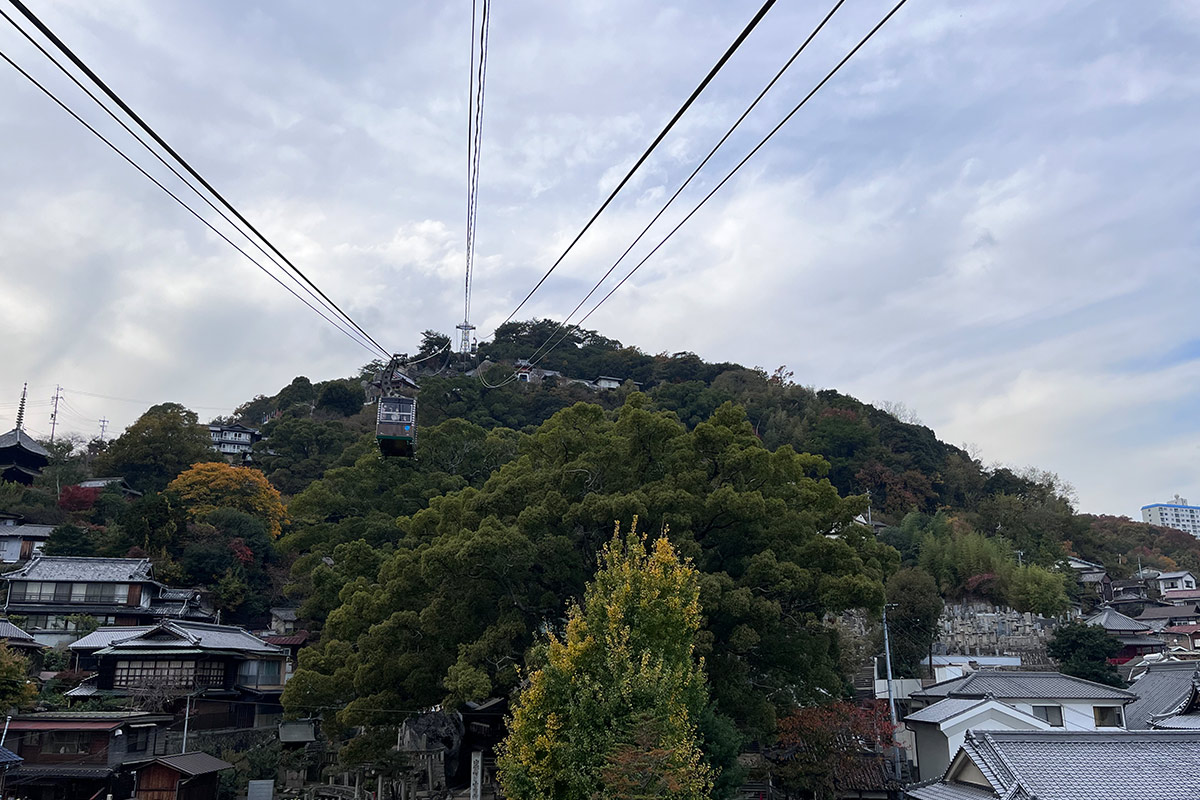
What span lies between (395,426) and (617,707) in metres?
9.74

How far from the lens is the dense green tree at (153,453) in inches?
2019

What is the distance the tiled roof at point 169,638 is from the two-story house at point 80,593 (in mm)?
2060

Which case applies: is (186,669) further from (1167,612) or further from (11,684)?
(1167,612)

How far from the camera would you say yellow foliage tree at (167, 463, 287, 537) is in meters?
45.3

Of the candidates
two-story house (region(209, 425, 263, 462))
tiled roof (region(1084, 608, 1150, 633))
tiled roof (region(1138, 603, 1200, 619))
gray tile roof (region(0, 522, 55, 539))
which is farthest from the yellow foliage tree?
tiled roof (region(1138, 603, 1200, 619))

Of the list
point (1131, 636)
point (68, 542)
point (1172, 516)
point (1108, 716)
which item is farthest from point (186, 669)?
point (1172, 516)

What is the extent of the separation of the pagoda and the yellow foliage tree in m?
12.8

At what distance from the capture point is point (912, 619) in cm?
3562

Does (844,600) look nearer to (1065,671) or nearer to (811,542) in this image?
(811,542)

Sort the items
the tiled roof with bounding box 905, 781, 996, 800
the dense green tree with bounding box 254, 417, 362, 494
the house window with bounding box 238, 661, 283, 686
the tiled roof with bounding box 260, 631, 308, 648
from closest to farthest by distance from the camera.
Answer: the tiled roof with bounding box 905, 781, 996, 800, the house window with bounding box 238, 661, 283, 686, the tiled roof with bounding box 260, 631, 308, 648, the dense green tree with bounding box 254, 417, 362, 494

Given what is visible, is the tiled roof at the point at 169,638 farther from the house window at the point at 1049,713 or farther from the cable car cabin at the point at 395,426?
the house window at the point at 1049,713

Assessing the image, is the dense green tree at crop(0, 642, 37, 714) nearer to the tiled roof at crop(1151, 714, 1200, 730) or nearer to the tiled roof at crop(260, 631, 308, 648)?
the tiled roof at crop(260, 631, 308, 648)

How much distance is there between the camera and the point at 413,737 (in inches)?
1204

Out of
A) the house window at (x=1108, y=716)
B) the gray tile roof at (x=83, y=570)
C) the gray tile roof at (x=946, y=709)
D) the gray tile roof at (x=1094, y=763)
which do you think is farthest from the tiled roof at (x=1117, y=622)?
the gray tile roof at (x=83, y=570)
